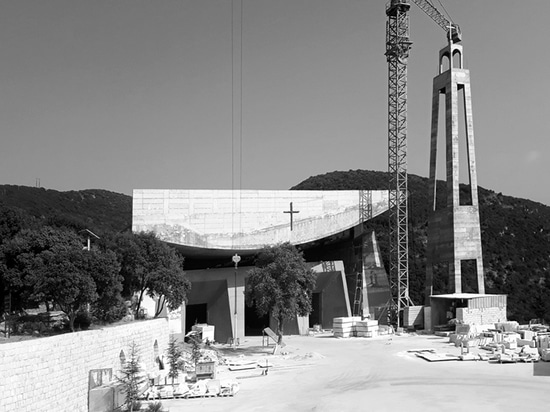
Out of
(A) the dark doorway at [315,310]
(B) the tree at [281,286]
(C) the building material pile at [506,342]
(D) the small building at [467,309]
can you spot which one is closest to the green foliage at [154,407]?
(B) the tree at [281,286]

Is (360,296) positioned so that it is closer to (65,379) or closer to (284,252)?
(284,252)

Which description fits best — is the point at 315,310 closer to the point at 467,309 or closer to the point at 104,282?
the point at 467,309

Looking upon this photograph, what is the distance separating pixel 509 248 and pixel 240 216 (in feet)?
176

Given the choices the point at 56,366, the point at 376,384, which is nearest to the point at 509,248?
the point at 376,384

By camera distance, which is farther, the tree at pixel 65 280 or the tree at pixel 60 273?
the tree at pixel 60 273

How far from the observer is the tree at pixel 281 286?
3819 centimetres

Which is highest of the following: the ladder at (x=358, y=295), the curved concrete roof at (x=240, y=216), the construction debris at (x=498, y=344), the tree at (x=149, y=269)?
the curved concrete roof at (x=240, y=216)

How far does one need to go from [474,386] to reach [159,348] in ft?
54.0

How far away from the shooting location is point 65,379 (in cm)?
2136

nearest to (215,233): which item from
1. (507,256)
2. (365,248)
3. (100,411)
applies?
(365,248)

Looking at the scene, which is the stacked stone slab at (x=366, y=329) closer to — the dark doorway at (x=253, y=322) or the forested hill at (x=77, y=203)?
the dark doorway at (x=253, y=322)

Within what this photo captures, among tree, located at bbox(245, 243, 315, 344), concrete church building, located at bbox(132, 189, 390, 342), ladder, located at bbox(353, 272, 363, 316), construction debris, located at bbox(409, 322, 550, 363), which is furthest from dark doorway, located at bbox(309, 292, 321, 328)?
tree, located at bbox(245, 243, 315, 344)

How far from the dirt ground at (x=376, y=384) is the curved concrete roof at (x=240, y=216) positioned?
11559mm

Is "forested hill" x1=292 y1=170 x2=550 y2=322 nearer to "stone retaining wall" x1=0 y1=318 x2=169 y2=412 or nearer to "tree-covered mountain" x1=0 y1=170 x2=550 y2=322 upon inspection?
"tree-covered mountain" x1=0 y1=170 x2=550 y2=322
